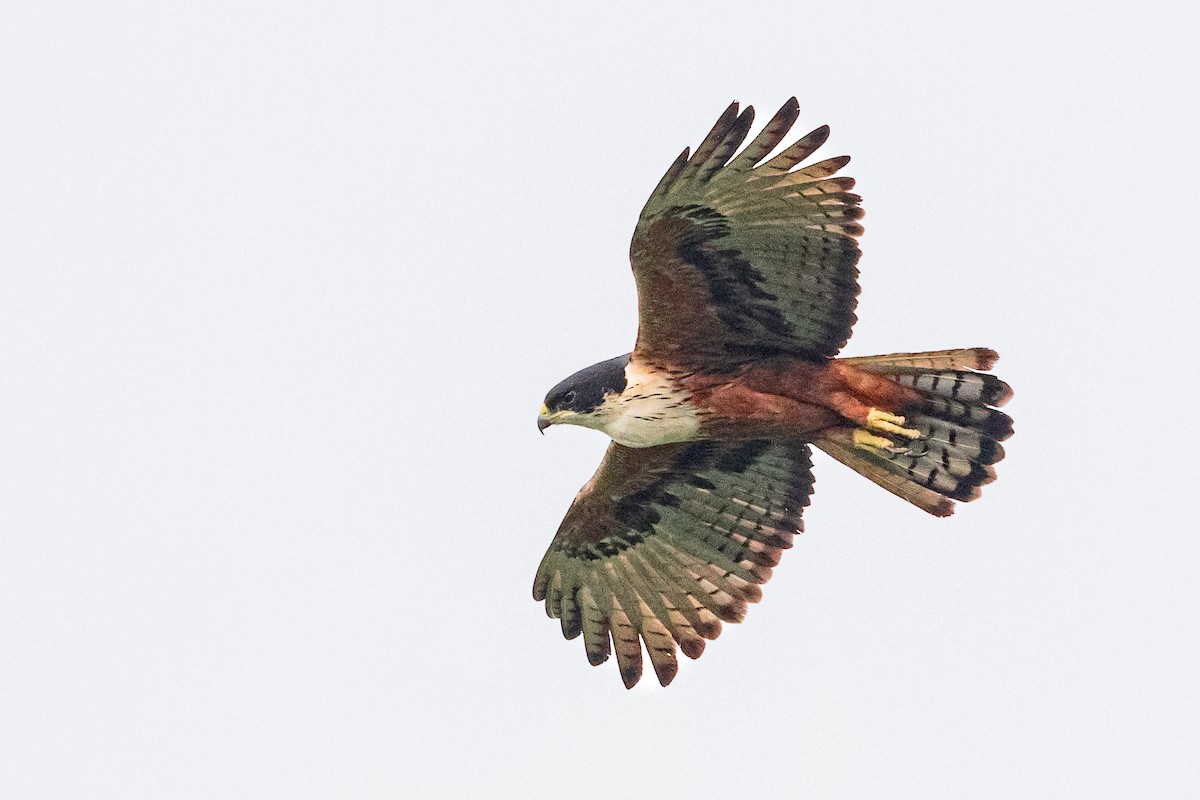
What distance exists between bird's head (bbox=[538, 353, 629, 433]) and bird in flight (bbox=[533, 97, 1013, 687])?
0.01 metres

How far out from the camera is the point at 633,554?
14.1 m

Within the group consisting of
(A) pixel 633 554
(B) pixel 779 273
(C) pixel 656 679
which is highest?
(B) pixel 779 273

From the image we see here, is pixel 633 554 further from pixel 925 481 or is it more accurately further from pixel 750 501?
pixel 925 481

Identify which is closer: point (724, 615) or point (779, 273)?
point (779, 273)

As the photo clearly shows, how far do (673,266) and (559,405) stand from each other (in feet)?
3.86

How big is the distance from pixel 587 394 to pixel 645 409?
0.40m

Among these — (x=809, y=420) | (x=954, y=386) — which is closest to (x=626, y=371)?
(x=809, y=420)

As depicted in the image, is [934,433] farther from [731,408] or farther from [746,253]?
[746,253]

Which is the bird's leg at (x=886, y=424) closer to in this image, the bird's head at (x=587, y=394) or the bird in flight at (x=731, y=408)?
the bird in flight at (x=731, y=408)

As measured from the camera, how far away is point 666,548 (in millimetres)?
14086

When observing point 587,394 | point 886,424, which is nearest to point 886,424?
point 886,424

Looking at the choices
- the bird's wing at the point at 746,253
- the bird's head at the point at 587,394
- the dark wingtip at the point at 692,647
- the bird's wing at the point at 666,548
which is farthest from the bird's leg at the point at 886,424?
the dark wingtip at the point at 692,647

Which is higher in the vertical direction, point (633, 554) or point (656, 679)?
point (633, 554)

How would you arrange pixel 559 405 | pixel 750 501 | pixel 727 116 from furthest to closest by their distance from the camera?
pixel 750 501 → pixel 559 405 → pixel 727 116
